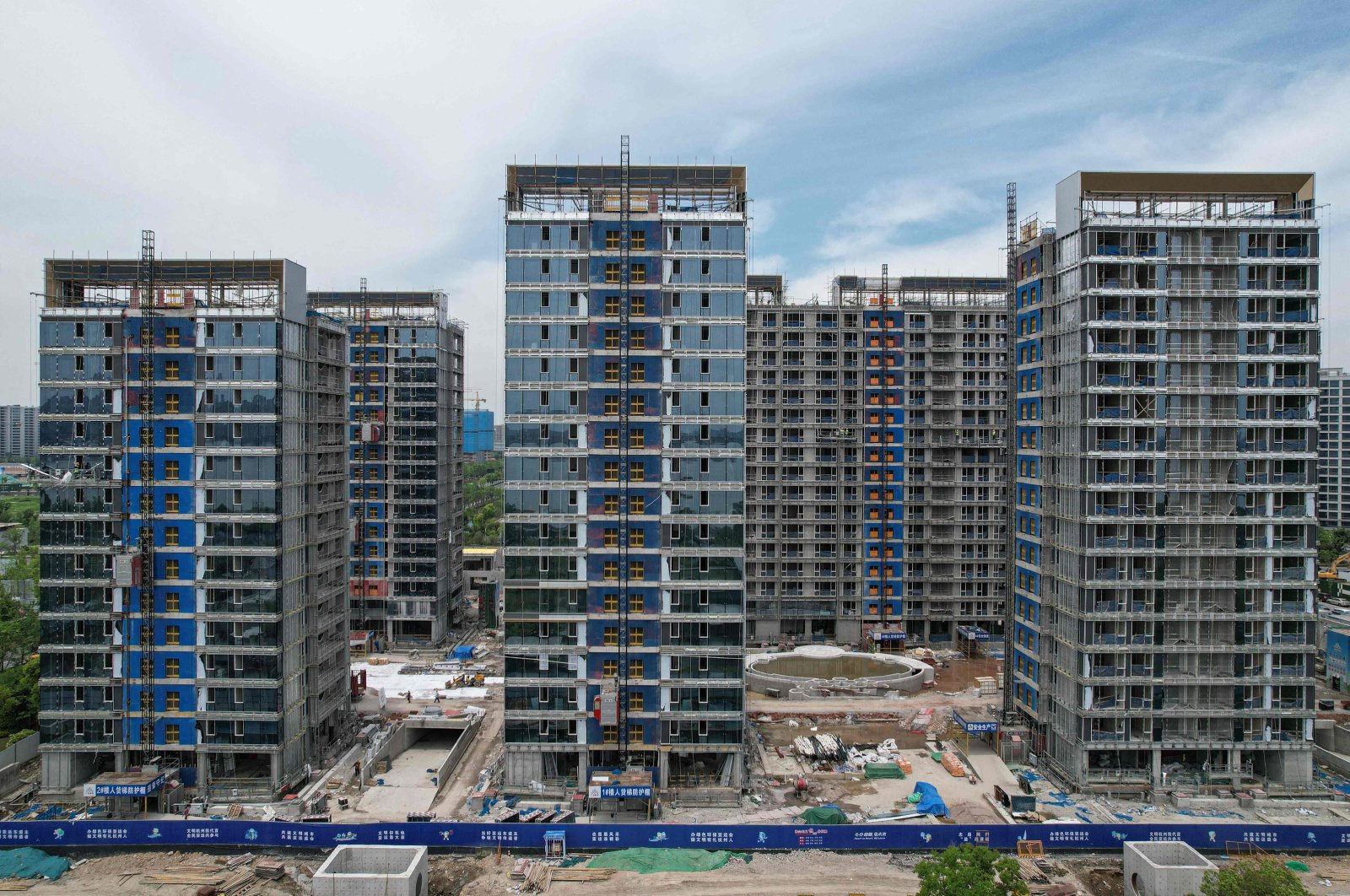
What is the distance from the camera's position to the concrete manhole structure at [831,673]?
262 ft

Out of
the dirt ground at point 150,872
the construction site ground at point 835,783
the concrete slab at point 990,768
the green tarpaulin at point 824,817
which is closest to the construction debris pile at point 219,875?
the dirt ground at point 150,872

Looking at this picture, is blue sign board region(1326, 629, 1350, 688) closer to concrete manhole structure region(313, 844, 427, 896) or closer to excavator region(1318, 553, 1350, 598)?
excavator region(1318, 553, 1350, 598)

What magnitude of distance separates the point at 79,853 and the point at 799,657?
2413 inches

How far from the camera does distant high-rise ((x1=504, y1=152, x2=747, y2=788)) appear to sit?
179ft

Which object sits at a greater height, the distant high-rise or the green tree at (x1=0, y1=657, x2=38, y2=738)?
the distant high-rise

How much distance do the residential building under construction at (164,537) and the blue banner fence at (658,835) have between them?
6.43 m

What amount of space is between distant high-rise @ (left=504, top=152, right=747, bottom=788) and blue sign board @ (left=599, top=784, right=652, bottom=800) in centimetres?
393

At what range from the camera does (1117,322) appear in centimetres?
5425

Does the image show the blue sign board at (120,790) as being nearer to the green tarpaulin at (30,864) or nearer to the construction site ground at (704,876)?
the construction site ground at (704,876)

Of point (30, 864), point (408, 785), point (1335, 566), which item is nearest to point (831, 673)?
point (408, 785)

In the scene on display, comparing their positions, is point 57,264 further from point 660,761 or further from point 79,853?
point 660,761

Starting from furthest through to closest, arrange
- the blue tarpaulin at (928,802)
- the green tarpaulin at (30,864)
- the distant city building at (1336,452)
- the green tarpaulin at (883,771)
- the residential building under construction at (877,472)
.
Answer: the distant city building at (1336,452) → the residential building under construction at (877,472) → the green tarpaulin at (883,771) → the blue tarpaulin at (928,802) → the green tarpaulin at (30,864)

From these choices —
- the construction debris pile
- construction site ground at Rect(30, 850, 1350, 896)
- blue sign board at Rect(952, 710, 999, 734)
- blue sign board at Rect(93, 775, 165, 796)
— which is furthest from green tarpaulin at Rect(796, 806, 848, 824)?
blue sign board at Rect(93, 775, 165, 796)

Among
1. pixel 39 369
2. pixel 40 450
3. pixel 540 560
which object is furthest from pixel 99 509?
pixel 540 560
